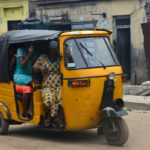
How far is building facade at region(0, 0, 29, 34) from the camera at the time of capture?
25.9m

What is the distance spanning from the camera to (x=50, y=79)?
877 centimetres

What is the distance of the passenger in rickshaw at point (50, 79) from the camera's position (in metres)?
8.65

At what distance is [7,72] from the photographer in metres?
9.55

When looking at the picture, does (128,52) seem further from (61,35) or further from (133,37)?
(61,35)

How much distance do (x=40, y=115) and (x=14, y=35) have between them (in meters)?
1.60

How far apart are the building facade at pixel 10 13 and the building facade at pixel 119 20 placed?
2640mm

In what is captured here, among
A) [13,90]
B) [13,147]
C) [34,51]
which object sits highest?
[34,51]

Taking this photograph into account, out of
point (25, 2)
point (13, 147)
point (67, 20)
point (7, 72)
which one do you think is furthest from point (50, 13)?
point (13, 147)

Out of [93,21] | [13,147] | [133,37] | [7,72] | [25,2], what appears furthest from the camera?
[25,2]

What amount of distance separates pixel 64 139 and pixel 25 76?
1334 millimetres

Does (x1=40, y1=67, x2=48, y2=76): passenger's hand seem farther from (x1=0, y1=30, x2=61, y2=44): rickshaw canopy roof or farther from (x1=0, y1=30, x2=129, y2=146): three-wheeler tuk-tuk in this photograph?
(x1=0, y1=30, x2=61, y2=44): rickshaw canopy roof

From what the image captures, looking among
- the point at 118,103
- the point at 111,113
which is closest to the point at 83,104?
the point at 111,113

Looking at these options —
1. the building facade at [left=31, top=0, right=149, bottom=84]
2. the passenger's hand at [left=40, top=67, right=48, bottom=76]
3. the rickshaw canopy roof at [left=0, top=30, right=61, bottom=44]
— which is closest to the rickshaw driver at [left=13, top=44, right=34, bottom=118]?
the rickshaw canopy roof at [left=0, top=30, right=61, bottom=44]

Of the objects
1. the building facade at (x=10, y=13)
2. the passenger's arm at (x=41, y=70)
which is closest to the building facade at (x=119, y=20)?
the building facade at (x=10, y=13)
